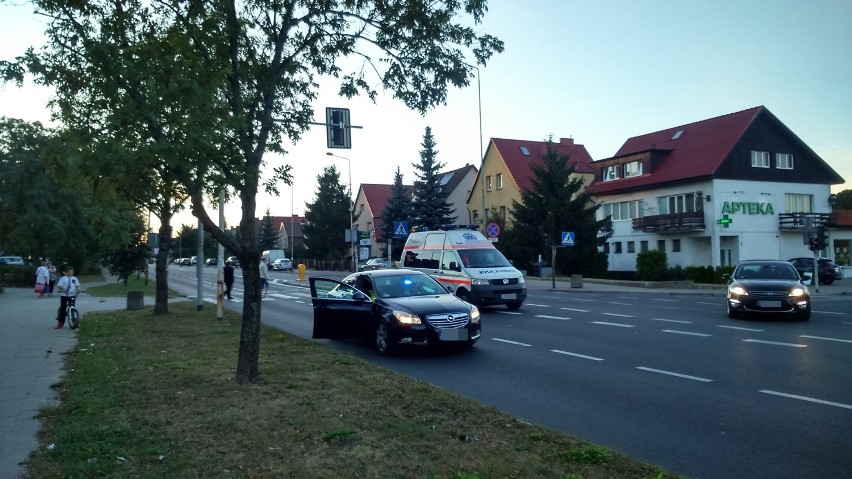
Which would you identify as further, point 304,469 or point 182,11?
point 182,11

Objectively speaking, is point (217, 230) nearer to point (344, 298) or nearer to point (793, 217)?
point (344, 298)

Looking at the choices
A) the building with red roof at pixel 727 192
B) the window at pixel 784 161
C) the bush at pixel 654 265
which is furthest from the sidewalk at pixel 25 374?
the window at pixel 784 161

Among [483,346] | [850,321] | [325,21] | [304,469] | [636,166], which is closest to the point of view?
[304,469]

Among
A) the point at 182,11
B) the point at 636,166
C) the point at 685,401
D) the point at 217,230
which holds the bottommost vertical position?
the point at 685,401

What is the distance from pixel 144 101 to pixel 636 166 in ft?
154

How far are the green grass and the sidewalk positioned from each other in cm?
19

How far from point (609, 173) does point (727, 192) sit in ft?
36.3

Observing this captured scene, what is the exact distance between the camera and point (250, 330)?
28.7 feet

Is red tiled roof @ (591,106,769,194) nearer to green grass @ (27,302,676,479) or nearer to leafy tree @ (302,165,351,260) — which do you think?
leafy tree @ (302,165,351,260)

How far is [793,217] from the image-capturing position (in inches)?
1789

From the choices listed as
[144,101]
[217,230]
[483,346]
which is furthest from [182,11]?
[483,346]

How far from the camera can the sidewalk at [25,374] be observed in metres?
6.32

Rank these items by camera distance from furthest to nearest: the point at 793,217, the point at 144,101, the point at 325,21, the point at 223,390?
the point at 793,217
the point at 325,21
the point at 223,390
the point at 144,101

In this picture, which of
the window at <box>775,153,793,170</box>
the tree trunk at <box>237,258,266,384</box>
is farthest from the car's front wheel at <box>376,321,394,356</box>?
the window at <box>775,153,793,170</box>
